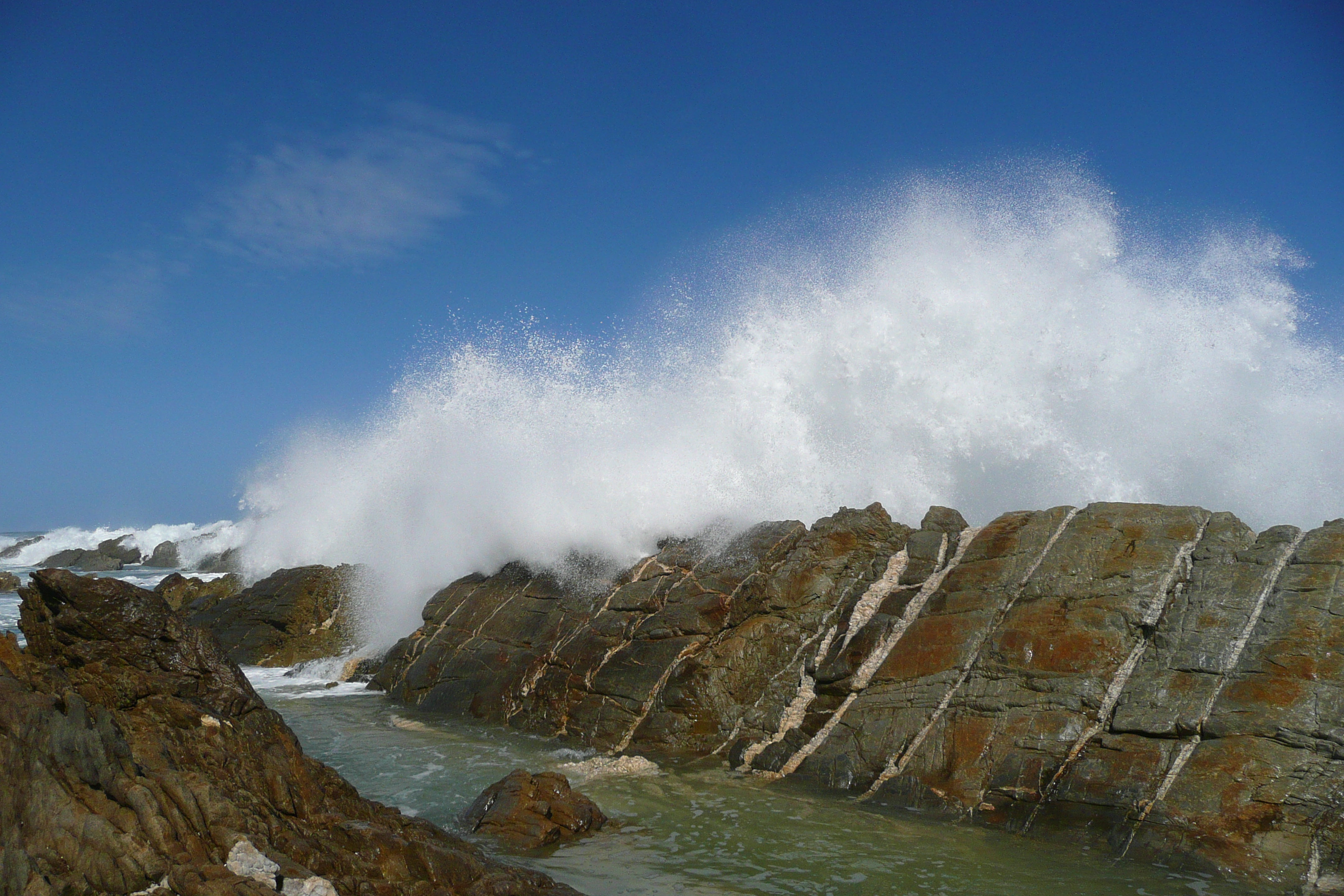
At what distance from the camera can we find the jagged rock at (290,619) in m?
17.3

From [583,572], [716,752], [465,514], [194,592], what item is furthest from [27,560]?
[716,752]

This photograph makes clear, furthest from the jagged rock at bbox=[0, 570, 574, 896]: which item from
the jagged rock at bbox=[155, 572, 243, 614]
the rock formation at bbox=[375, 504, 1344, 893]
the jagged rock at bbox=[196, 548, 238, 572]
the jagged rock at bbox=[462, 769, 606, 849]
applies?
the jagged rock at bbox=[196, 548, 238, 572]

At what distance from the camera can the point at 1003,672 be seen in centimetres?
865

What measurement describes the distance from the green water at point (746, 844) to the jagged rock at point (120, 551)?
46755 mm

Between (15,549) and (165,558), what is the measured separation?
16.6 metres

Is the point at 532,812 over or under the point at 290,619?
under

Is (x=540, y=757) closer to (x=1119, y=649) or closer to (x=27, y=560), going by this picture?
(x=1119, y=649)

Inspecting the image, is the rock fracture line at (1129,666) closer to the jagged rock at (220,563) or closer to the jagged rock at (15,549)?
the jagged rock at (220,563)

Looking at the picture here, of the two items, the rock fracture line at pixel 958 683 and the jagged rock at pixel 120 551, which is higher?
the jagged rock at pixel 120 551

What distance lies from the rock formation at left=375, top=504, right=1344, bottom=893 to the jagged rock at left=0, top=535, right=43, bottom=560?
2221 inches

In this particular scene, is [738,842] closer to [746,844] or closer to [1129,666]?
[746,844]

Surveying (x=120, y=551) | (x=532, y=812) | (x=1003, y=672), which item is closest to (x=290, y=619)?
(x=532, y=812)

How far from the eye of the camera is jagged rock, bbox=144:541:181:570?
4681cm

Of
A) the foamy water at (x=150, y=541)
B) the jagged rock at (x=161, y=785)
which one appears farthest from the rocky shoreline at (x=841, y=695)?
the foamy water at (x=150, y=541)
